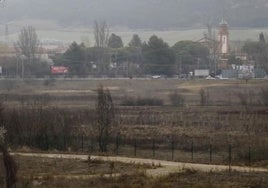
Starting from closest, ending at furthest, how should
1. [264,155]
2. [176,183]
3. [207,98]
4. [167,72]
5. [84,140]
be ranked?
[176,183] < [264,155] < [84,140] < [207,98] < [167,72]

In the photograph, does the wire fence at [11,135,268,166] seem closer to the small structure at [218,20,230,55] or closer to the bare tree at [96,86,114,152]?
the bare tree at [96,86,114,152]

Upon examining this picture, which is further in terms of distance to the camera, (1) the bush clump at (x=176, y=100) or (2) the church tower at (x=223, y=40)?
(2) the church tower at (x=223, y=40)

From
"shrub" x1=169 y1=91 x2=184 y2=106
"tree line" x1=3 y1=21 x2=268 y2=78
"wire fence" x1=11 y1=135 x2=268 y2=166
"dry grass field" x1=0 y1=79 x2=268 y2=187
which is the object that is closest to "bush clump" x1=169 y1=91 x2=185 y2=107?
"shrub" x1=169 y1=91 x2=184 y2=106

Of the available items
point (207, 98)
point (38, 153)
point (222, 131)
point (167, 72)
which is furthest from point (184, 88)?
point (38, 153)

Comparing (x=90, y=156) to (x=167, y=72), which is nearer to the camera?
(x=90, y=156)

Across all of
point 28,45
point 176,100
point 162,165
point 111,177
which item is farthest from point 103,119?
point 28,45

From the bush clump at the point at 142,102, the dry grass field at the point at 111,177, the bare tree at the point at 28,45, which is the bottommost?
the bush clump at the point at 142,102

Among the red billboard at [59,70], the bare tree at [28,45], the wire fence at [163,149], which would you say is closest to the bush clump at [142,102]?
the wire fence at [163,149]

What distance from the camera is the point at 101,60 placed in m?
132

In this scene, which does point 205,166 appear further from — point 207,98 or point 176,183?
point 207,98

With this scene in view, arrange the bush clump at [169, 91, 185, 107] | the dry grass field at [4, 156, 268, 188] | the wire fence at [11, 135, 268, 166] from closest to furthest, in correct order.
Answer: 1. the dry grass field at [4, 156, 268, 188]
2. the wire fence at [11, 135, 268, 166]
3. the bush clump at [169, 91, 185, 107]

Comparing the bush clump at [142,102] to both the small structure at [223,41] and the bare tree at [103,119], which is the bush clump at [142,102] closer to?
the bare tree at [103,119]

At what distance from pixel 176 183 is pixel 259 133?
73.5ft

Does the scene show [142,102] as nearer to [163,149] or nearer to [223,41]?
[163,149]
